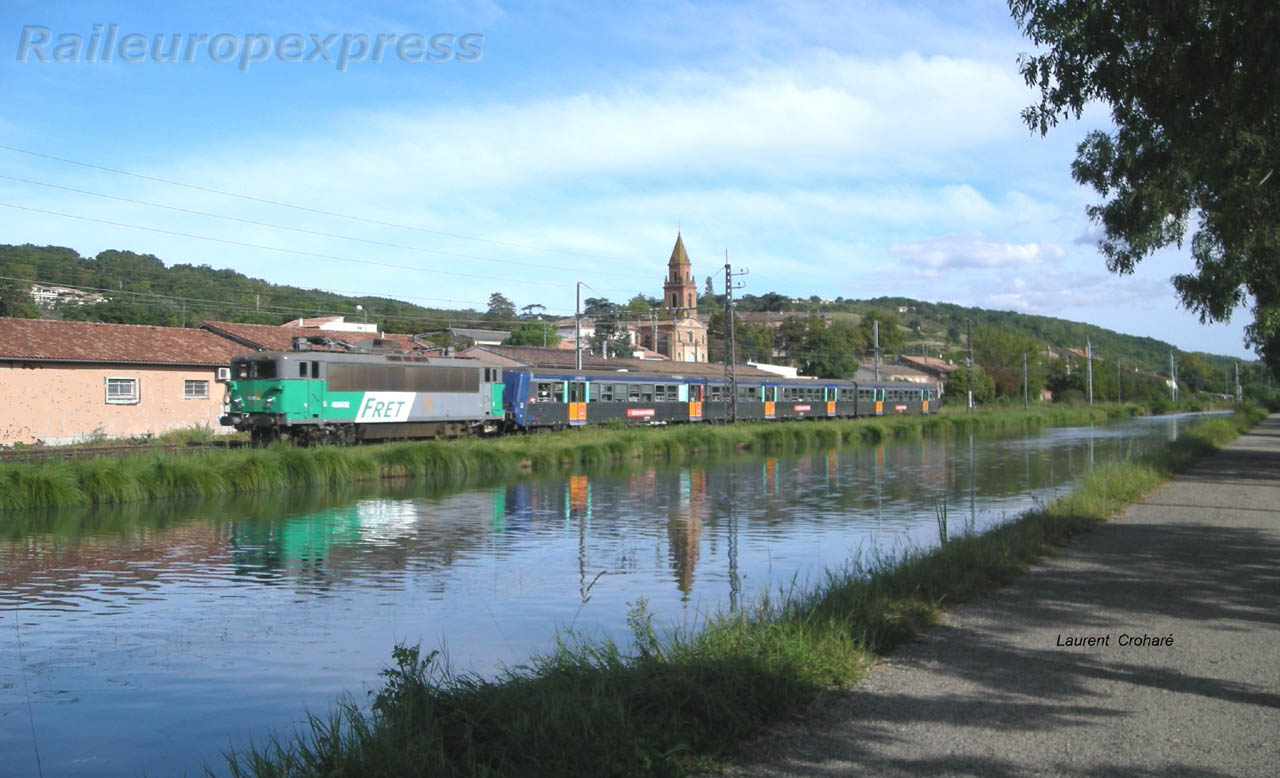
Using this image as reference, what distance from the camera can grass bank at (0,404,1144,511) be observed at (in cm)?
1919

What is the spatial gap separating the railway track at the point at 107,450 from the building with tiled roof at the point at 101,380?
146 inches

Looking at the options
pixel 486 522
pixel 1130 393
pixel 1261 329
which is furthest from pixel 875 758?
pixel 1130 393

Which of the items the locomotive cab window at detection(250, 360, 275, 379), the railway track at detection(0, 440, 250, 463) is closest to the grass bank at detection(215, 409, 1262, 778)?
the railway track at detection(0, 440, 250, 463)

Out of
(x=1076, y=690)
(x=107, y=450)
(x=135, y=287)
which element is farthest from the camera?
(x=135, y=287)

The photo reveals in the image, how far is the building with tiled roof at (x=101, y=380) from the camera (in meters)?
30.4

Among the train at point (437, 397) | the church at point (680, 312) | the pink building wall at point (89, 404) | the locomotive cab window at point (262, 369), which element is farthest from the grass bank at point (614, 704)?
the church at point (680, 312)

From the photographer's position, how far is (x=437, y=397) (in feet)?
109

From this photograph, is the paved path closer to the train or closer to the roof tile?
the train

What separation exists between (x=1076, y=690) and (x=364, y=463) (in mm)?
20161

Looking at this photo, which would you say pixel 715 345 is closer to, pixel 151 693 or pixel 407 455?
pixel 407 455

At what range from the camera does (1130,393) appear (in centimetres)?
11488

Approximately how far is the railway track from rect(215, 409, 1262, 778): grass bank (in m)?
17.7

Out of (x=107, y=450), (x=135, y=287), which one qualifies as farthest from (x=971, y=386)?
(x=107, y=450)

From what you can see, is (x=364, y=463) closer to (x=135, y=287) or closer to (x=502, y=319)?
(x=135, y=287)
